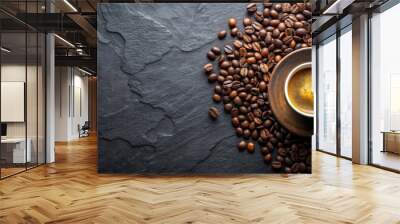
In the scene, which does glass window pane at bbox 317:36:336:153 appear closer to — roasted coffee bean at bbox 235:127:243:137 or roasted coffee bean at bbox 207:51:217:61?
roasted coffee bean at bbox 235:127:243:137

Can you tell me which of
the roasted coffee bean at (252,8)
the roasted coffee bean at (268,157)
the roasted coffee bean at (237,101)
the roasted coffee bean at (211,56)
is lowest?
the roasted coffee bean at (268,157)

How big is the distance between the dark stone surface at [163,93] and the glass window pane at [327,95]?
153 inches

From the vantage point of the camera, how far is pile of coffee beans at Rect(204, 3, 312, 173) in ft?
17.7

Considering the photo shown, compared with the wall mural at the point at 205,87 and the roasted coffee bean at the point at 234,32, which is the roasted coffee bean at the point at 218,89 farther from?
the roasted coffee bean at the point at 234,32

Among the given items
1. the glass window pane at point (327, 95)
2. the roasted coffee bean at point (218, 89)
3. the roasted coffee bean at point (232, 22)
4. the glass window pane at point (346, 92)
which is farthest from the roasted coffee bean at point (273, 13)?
the glass window pane at point (327, 95)

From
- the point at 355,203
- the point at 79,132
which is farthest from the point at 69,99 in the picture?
the point at 355,203

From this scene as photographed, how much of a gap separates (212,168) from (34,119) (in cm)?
309

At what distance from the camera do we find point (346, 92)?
7848 millimetres

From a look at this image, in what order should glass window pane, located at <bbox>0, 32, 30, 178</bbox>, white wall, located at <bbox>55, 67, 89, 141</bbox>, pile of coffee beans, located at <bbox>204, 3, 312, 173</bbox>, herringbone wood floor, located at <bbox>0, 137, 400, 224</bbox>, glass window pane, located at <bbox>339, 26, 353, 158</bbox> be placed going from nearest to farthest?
herringbone wood floor, located at <bbox>0, 137, 400, 224</bbox>
glass window pane, located at <bbox>0, 32, 30, 178</bbox>
pile of coffee beans, located at <bbox>204, 3, 312, 173</bbox>
glass window pane, located at <bbox>339, 26, 353, 158</bbox>
white wall, located at <bbox>55, 67, 89, 141</bbox>

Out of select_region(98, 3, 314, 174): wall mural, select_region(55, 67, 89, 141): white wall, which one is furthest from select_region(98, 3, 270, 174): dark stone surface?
select_region(55, 67, 89, 141): white wall

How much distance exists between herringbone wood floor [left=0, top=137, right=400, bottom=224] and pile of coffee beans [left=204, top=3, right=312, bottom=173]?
35 centimetres

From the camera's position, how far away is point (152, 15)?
5.48m

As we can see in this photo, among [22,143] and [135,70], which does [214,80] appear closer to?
[135,70]

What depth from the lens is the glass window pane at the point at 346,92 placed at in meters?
7.62
